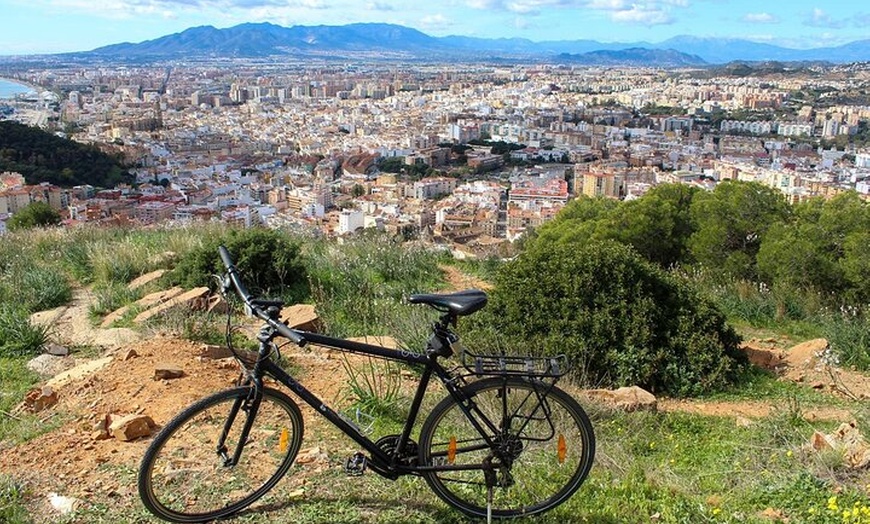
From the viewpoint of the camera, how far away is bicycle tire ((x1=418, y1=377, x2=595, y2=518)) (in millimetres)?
2580

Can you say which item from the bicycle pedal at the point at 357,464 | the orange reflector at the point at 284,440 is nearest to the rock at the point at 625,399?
the bicycle pedal at the point at 357,464

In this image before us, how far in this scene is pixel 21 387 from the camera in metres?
4.23

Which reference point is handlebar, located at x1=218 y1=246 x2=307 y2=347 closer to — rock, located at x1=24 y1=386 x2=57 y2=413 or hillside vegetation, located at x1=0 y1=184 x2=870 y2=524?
hillside vegetation, located at x1=0 y1=184 x2=870 y2=524

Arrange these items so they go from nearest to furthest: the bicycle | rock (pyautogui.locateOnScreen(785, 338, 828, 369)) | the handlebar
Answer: the handlebar → the bicycle → rock (pyautogui.locateOnScreen(785, 338, 828, 369))

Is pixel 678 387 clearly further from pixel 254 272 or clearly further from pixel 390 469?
pixel 254 272

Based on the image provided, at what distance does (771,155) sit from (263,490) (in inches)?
2241

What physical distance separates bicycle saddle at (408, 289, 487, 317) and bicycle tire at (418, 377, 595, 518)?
266 mm

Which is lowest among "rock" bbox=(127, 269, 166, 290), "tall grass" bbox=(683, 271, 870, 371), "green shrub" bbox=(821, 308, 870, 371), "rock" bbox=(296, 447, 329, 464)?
"tall grass" bbox=(683, 271, 870, 371)

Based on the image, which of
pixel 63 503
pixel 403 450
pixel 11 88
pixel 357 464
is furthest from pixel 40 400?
pixel 11 88

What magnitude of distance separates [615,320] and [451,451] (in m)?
2.49

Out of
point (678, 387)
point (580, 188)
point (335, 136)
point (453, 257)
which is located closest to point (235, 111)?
point (335, 136)

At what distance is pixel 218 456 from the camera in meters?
2.76

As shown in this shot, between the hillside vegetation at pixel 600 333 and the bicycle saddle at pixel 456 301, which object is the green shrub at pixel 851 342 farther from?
the bicycle saddle at pixel 456 301

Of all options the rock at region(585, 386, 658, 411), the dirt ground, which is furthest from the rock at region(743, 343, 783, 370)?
the rock at region(585, 386, 658, 411)
